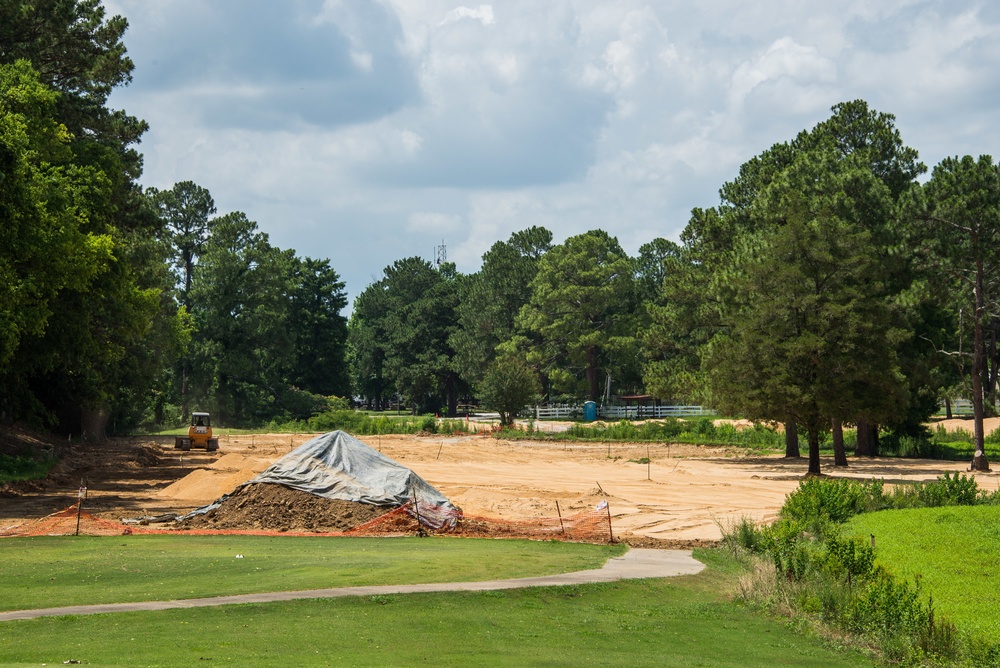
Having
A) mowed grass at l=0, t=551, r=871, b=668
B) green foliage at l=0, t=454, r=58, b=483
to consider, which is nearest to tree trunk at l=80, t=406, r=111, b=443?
green foliage at l=0, t=454, r=58, b=483

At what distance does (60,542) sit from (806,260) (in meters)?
35.1

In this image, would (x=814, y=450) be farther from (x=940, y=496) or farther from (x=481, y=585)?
(x=481, y=585)

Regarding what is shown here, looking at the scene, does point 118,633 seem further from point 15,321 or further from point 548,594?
point 15,321

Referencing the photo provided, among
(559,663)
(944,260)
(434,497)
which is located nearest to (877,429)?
(944,260)

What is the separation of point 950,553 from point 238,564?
1638 cm

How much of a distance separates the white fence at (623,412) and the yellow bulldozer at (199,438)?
4264 cm

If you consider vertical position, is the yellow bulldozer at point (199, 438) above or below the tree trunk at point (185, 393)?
below

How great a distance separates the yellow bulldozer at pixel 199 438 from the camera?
217ft

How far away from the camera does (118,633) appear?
13.8 m

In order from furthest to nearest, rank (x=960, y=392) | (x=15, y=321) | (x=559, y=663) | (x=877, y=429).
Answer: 1. (x=877, y=429)
2. (x=960, y=392)
3. (x=15, y=321)
4. (x=559, y=663)

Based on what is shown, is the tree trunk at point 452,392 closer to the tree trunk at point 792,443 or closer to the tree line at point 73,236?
the tree line at point 73,236

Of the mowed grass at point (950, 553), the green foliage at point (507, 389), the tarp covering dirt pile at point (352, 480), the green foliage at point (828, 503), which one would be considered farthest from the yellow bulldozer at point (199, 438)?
the mowed grass at point (950, 553)

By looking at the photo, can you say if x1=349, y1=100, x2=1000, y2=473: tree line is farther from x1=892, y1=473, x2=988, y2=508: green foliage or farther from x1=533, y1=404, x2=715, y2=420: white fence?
x1=533, y1=404, x2=715, y2=420: white fence

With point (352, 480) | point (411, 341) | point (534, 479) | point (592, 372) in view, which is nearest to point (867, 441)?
point (534, 479)
